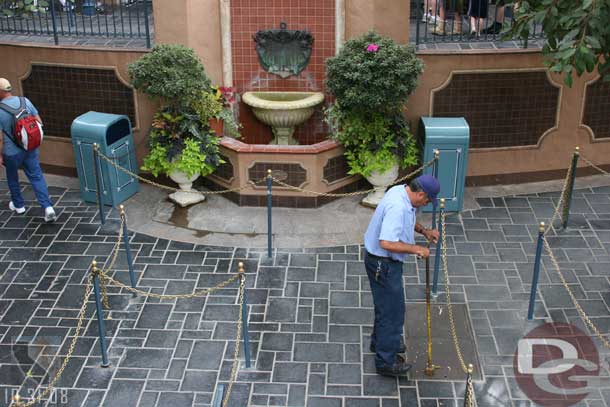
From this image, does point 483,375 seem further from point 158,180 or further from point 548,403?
point 158,180

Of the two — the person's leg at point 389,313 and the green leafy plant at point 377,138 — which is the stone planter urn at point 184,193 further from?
the person's leg at point 389,313

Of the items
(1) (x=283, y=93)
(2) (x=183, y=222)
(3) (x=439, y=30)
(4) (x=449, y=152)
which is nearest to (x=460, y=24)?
(3) (x=439, y=30)

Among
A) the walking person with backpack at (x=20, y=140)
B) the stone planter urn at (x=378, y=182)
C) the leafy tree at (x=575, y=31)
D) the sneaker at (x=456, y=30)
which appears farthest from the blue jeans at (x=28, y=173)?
the leafy tree at (x=575, y=31)

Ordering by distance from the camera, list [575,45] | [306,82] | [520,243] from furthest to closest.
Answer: [306,82] < [520,243] < [575,45]

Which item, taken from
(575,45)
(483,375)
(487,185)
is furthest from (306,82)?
(483,375)

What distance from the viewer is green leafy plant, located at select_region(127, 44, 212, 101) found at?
9703mm

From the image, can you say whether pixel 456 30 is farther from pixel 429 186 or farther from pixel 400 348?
pixel 400 348

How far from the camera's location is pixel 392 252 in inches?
269

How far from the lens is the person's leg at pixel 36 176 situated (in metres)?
9.91

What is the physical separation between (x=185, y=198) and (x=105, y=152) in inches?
46.8

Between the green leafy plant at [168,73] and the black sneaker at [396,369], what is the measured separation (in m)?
4.43

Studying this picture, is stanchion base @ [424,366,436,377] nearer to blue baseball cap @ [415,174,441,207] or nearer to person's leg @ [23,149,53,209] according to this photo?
blue baseball cap @ [415,174,441,207]

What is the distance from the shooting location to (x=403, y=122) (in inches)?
401

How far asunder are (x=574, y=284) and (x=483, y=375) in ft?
6.76
